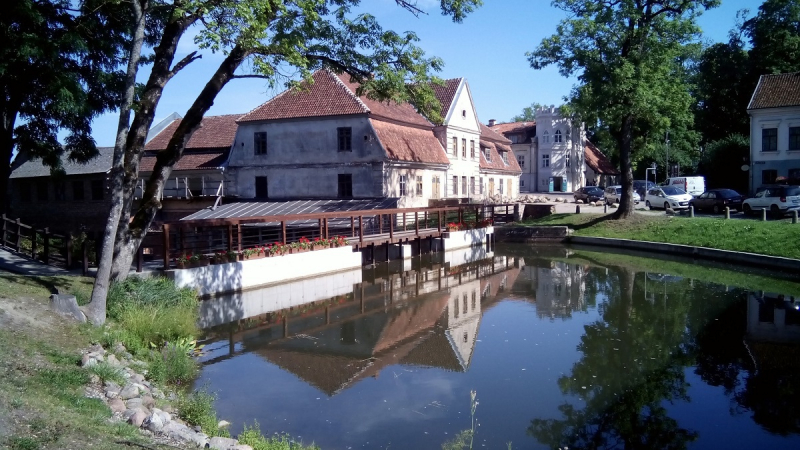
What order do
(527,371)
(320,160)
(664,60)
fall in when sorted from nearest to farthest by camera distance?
(527,371)
(664,60)
(320,160)

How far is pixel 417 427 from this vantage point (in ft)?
28.4

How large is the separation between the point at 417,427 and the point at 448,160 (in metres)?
32.7

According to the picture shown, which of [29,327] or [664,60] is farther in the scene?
[664,60]

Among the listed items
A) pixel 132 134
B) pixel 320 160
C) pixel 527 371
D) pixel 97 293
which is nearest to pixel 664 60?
pixel 320 160

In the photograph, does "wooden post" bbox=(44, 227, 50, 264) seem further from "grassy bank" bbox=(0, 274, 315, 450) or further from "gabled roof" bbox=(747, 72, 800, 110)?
"gabled roof" bbox=(747, 72, 800, 110)

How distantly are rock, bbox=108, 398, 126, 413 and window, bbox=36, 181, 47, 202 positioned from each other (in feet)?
139

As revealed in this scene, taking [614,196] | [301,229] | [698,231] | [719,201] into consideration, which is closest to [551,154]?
[614,196]

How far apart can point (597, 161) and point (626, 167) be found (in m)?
39.1

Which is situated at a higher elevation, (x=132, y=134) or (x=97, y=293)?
(x=132, y=134)

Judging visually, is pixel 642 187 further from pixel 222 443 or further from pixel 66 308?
pixel 222 443

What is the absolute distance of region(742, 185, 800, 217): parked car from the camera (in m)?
30.7

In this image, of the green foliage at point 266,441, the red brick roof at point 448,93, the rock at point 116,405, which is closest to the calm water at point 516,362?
the green foliage at point 266,441

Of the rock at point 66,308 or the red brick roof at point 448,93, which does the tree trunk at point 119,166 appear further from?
the red brick roof at point 448,93

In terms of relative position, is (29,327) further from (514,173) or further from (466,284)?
(514,173)
